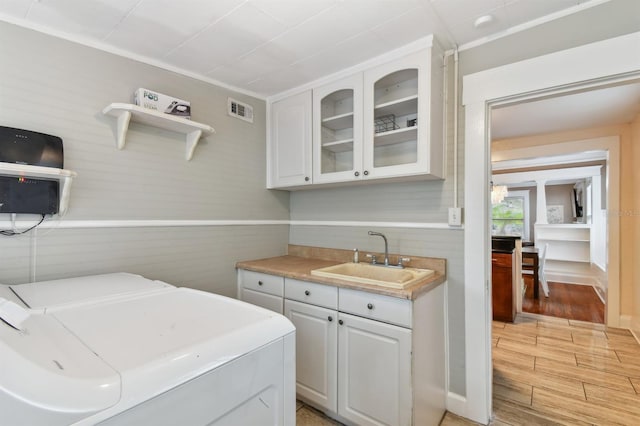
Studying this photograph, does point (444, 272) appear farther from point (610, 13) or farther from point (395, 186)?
point (610, 13)

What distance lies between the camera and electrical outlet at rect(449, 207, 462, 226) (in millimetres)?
1893

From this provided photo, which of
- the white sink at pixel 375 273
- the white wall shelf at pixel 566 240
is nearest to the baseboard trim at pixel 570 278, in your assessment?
the white wall shelf at pixel 566 240

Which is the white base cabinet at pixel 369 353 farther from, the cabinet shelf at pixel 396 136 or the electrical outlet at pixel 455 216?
the cabinet shelf at pixel 396 136

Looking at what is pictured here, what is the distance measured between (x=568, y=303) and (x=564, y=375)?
268 cm

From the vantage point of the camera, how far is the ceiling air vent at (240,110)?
2.39m

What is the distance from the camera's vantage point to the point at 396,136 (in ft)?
6.46

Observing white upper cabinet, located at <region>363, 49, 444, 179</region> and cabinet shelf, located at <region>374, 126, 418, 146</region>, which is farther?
cabinet shelf, located at <region>374, 126, 418, 146</region>

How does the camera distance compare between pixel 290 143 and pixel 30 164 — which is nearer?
pixel 30 164

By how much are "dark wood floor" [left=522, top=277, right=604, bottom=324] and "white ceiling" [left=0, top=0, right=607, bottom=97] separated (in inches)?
148

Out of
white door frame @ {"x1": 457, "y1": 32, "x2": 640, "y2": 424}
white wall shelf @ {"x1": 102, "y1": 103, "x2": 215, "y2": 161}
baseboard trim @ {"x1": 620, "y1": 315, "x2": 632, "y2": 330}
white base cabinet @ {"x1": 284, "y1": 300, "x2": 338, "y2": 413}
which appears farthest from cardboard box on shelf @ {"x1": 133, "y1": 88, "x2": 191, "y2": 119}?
baseboard trim @ {"x1": 620, "y1": 315, "x2": 632, "y2": 330}

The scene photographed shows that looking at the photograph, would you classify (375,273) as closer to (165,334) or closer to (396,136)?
(396,136)

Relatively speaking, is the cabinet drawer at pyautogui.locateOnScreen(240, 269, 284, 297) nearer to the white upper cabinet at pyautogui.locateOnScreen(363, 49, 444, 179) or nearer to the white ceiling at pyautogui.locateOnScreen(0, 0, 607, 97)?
the white upper cabinet at pyautogui.locateOnScreen(363, 49, 444, 179)

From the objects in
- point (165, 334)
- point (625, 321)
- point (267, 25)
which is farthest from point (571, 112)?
point (165, 334)

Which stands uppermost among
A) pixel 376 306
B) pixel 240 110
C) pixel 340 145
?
pixel 240 110
